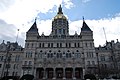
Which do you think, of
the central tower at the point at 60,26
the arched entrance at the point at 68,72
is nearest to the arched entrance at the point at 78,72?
the arched entrance at the point at 68,72

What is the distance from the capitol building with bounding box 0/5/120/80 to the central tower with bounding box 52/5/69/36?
3.52 meters

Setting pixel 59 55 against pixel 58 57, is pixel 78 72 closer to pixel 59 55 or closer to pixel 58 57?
pixel 58 57

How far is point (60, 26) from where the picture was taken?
219 ft

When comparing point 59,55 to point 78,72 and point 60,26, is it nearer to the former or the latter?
point 78,72

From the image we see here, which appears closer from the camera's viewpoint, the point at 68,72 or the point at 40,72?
the point at 68,72

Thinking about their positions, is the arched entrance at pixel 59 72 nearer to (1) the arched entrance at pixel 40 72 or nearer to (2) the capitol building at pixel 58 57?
(2) the capitol building at pixel 58 57

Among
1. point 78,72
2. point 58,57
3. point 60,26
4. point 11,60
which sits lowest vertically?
point 78,72

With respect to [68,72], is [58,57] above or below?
above

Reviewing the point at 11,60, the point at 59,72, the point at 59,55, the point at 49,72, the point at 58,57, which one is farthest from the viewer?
the point at 11,60

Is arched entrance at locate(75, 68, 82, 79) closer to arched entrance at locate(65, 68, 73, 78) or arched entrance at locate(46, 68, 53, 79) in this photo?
arched entrance at locate(65, 68, 73, 78)

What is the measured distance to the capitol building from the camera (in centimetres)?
5525

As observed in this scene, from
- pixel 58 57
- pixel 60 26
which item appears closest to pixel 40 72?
pixel 58 57

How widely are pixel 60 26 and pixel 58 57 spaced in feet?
50.2

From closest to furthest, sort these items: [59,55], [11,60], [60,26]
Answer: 1. [59,55]
2. [11,60]
3. [60,26]
